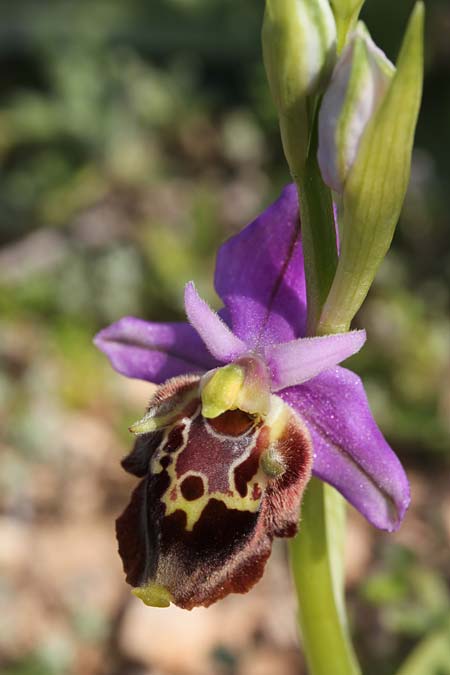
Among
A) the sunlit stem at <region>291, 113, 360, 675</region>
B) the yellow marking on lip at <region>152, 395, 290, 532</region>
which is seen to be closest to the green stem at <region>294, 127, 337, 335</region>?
the sunlit stem at <region>291, 113, 360, 675</region>

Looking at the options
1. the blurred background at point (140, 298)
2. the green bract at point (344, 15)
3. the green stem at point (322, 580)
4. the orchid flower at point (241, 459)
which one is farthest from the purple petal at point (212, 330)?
the blurred background at point (140, 298)

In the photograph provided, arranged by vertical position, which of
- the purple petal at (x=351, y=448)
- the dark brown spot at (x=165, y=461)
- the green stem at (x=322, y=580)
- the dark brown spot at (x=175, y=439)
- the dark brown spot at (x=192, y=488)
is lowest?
the green stem at (x=322, y=580)

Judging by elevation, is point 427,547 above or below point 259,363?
below

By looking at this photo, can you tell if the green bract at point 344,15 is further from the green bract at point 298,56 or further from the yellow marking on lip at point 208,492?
the yellow marking on lip at point 208,492

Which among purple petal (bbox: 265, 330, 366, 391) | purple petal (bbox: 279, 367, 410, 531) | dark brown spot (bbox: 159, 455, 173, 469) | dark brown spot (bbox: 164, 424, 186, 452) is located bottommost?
purple petal (bbox: 279, 367, 410, 531)

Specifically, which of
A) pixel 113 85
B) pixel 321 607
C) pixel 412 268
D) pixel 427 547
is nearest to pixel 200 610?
pixel 427 547

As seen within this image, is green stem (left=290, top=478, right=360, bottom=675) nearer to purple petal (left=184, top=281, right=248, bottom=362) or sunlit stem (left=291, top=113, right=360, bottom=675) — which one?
sunlit stem (left=291, top=113, right=360, bottom=675)

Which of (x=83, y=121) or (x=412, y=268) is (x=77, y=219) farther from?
(x=412, y=268)
